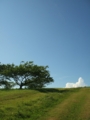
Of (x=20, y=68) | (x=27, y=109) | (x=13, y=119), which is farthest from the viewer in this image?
(x=20, y=68)

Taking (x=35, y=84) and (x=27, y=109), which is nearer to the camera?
(x=27, y=109)

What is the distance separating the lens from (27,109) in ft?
80.1

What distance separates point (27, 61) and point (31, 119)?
176 ft

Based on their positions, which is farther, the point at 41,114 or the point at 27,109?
the point at 27,109

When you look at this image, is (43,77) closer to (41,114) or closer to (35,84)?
(35,84)

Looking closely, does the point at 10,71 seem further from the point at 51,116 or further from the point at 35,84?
the point at 51,116

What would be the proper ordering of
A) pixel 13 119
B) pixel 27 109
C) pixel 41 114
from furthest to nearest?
1. pixel 27 109
2. pixel 41 114
3. pixel 13 119

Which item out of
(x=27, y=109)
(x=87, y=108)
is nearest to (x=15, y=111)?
(x=27, y=109)

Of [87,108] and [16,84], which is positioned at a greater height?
[16,84]

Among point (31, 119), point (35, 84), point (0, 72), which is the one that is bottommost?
point (31, 119)

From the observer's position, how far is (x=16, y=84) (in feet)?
246

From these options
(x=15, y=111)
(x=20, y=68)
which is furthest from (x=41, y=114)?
(x=20, y=68)

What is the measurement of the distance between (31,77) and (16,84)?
6.88 m

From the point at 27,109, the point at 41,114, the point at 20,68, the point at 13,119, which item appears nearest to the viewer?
the point at 13,119
